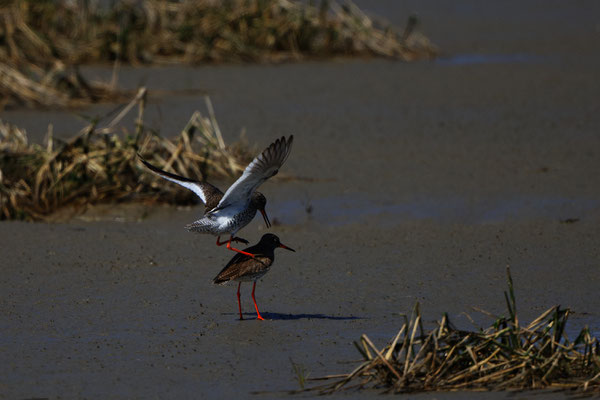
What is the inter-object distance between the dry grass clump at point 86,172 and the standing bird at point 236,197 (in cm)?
228

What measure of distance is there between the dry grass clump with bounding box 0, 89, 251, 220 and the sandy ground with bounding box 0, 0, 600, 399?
221 millimetres

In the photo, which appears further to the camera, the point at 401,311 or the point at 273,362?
the point at 401,311

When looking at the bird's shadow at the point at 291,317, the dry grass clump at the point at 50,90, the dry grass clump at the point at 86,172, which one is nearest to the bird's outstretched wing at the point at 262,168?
the bird's shadow at the point at 291,317

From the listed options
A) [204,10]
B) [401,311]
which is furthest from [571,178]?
[204,10]

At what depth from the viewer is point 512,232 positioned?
8.05 m

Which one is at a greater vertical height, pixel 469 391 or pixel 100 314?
pixel 469 391

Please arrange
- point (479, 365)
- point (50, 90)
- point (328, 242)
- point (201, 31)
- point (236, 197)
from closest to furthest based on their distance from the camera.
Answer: point (479, 365) → point (236, 197) → point (328, 242) → point (50, 90) → point (201, 31)

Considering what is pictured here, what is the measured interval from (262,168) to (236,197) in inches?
20.4

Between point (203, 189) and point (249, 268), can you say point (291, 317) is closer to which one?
point (249, 268)

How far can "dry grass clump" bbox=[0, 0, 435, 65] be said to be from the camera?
1500cm

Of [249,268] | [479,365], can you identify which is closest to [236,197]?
[249,268]

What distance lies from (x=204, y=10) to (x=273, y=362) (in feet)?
35.3

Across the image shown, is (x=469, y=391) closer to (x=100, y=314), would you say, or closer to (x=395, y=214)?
(x=100, y=314)

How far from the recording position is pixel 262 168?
18.3ft
